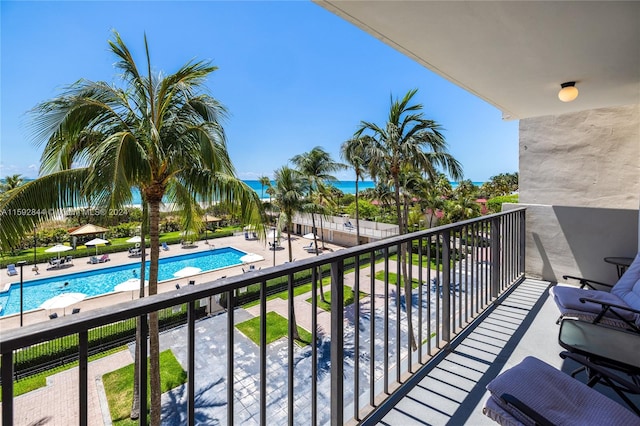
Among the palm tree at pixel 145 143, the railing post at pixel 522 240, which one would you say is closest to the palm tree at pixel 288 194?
the palm tree at pixel 145 143

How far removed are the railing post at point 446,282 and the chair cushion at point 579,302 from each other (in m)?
1.01

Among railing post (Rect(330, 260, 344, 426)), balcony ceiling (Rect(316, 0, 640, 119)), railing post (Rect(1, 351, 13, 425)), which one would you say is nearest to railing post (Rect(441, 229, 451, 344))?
railing post (Rect(330, 260, 344, 426))

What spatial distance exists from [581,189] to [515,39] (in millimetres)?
3951

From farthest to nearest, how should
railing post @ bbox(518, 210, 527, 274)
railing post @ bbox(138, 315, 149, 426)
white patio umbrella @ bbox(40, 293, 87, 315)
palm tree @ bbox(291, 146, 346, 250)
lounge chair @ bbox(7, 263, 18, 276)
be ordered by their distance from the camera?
lounge chair @ bbox(7, 263, 18, 276) → palm tree @ bbox(291, 146, 346, 250) → white patio umbrella @ bbox(40, 293, 87, 315) → railing post @ bbox(518, 210, 527, 274) → railing post @ bbox(138, 315, 149, 426)

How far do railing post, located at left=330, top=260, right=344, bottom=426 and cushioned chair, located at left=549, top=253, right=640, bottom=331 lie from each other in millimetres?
2190

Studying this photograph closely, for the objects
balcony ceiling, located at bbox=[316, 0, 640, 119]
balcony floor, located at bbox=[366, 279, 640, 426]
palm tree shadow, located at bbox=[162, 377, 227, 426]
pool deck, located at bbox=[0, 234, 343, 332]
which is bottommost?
palm tree shadow, located at bbox=[162, 377, 227, 426]

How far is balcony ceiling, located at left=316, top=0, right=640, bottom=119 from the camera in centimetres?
225

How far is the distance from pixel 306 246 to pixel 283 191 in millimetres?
12458

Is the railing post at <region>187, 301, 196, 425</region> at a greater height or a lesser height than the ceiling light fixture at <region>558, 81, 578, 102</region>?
lesser

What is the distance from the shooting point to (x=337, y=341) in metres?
1.58

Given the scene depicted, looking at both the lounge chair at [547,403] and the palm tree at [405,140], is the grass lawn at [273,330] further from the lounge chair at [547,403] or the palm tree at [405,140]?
the lounge chair at [547,403]

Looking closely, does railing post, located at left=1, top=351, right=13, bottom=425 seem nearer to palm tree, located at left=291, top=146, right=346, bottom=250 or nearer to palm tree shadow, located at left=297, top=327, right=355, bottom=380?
palm tree shadow, located at left=297, top=327, right=355, bottom=380

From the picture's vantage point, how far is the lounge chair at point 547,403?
4.28ft

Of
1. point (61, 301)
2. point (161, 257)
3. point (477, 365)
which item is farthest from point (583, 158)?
point (161, 257)
